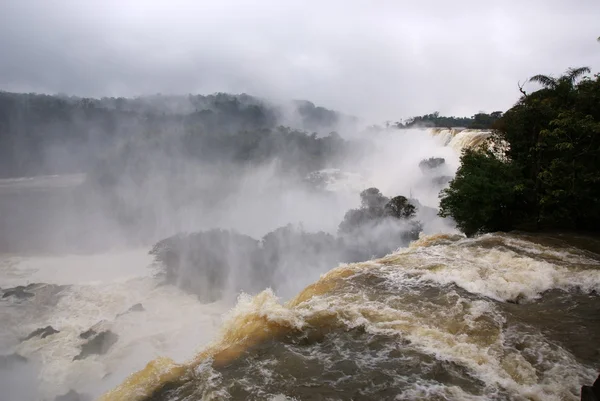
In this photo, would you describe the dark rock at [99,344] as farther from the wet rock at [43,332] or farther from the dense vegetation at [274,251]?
the dense vegetation at [274,251]

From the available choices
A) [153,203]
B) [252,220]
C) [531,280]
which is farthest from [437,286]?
[153,203]

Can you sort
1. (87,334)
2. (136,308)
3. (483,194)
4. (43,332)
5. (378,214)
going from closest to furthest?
(483,194) < (87,334) < (43,332) < (136,308) < (378,214)

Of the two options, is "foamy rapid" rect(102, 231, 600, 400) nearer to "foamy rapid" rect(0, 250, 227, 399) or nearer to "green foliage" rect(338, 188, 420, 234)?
"foamy rapid" rect(0, 250, 227, 399)

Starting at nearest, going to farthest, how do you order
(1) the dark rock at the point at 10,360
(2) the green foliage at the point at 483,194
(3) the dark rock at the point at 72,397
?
(3) the dark rock at the point at 72,397 → (1) the dark rock at the point at 10,360 → (2) the green foliage at the point at 483,194

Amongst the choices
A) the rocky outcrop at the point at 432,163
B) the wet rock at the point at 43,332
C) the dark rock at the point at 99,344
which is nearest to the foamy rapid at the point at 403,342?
the dark rock at the point at 99,344

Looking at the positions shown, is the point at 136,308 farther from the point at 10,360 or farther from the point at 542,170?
the point at 542,170

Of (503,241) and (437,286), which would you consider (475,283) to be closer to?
(437,286)

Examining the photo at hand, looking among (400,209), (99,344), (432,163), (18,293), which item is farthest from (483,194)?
(18,293)
